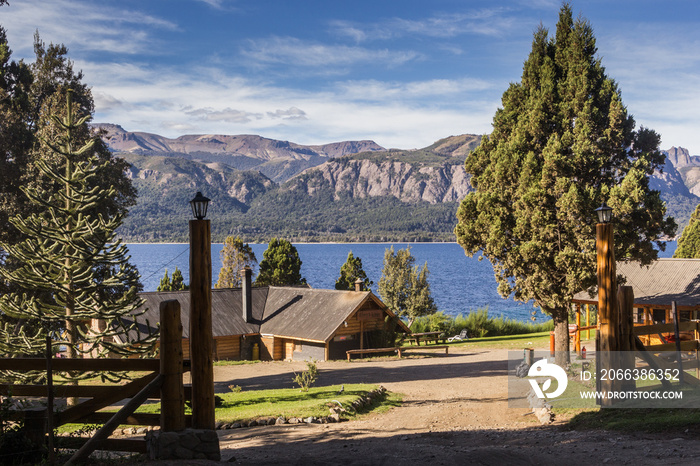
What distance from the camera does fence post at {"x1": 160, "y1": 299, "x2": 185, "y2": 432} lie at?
26.1 feet

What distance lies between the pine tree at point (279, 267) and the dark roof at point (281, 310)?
7.09 m

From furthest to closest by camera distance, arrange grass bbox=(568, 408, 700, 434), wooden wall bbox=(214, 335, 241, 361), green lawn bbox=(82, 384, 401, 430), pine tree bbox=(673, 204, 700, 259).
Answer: pine tree bbox=(673, 204, 700, 259)
wooden wall bbox=(214, 335, 241, 361)
green lawn bbox=(82, 384, 401, 430)
grass bbox=(568, 408, 700, 434)

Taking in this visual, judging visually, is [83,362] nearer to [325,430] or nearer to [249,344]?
[325,430]

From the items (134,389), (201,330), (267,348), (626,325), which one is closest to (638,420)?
(626,325)

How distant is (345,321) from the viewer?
35.6m

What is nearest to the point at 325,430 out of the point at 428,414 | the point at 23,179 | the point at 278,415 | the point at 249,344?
the point at 278,415

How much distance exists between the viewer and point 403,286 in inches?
1844

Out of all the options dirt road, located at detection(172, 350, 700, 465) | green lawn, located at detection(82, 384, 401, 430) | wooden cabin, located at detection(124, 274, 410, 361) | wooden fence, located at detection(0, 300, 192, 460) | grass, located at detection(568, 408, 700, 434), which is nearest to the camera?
wooden fence, located at detection(0, 300, 192, 460)

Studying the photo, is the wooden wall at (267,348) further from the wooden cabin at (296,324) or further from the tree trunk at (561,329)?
the tree trunk at (561,329)

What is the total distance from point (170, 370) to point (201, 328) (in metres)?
0.92

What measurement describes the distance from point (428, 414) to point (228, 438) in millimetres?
5974

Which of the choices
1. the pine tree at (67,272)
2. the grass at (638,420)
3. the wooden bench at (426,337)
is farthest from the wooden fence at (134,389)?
the wooden bench at (426,337)

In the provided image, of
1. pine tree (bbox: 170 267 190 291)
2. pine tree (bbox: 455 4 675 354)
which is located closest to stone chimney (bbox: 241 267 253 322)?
pine tree (bbox: 170 267 190 291)

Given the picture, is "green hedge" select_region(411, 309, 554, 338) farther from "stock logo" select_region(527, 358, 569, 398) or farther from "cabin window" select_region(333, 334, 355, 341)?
"stock logo" select_region(527, 358, 569, 398)
